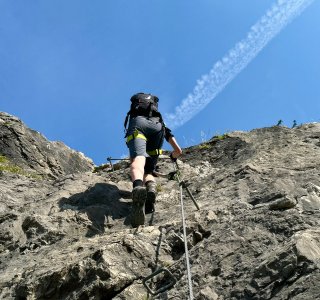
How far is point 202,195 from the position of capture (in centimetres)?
871

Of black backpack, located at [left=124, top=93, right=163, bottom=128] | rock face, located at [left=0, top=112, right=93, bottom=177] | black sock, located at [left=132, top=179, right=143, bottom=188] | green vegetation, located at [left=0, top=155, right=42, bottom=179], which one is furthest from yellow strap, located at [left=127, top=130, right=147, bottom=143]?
rock face, located at [left=0, top=112, right=93, bottom=177]

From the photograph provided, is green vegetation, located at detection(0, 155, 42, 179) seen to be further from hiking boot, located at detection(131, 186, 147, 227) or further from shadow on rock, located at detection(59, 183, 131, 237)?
hiking boot, located at detection(131, 186, 147, 227)

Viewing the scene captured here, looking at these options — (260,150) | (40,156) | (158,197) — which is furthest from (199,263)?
(40,156)

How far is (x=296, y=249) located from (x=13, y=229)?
5.35 meters

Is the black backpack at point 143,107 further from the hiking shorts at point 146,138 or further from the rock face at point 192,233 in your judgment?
the rock face at point 192,233

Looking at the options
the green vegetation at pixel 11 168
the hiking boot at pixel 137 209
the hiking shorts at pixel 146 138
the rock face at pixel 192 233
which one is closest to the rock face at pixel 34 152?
the green vegetation at pixel 11 168

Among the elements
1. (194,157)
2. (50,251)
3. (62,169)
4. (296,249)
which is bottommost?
(296,249)

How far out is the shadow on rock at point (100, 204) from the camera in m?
8.56

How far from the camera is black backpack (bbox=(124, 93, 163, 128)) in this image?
987 cm

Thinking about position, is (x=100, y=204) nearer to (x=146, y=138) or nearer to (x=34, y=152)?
(x=146, y=138)

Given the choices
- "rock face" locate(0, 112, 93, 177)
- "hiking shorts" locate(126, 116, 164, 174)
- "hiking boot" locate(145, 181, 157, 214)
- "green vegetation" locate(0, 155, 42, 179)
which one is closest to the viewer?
"hiking boot" locate(145, 181, 157, 214)

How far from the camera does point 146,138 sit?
952 centimetres

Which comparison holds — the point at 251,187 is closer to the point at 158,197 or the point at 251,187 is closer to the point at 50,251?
the point at 158,197

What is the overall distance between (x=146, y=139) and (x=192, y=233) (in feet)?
10.4
